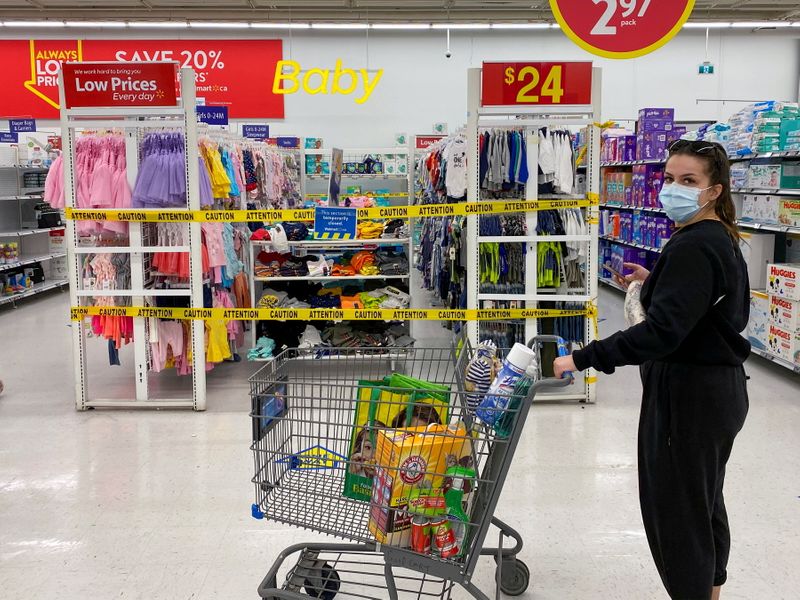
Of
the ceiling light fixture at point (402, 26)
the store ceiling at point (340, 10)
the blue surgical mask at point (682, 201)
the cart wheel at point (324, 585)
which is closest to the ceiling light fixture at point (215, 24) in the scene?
the store ceiling at point (340, 10)

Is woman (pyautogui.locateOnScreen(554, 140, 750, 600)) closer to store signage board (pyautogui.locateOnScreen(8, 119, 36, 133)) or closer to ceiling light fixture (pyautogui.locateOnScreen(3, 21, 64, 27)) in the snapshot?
store signage board (pyautogui.locateOnScreen(8, 119, 36, 133))

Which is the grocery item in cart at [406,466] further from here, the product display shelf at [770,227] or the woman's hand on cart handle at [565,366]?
the product display shelf at [770,227]

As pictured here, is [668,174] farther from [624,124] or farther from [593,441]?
[624,124]

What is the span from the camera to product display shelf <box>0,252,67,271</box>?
9953 mm

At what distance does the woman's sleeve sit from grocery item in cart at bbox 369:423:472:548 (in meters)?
0.50

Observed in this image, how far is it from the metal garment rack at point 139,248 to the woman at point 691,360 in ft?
12.4

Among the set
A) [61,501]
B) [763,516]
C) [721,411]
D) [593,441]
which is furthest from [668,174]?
[61,501]

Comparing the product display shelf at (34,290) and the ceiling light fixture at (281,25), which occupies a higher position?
the ceiling light fixture at (281,25)

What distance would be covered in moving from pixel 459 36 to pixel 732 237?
14.5 meters

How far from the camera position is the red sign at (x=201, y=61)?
15.5 meters

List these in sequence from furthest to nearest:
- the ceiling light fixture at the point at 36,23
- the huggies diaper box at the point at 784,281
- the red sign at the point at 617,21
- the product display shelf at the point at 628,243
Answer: the ceiling light fixture at the point at 36,23
the product display shelf at the point at 628,243
the huggies diaper box at the point at 784,281
the red sign at the point at 617,21

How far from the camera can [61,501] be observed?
3.88m

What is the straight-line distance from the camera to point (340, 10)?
14742 mm

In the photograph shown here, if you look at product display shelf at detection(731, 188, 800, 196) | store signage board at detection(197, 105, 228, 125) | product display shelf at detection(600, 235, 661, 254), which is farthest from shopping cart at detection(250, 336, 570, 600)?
product display shelf at detection(600, 235, 661, 254)
